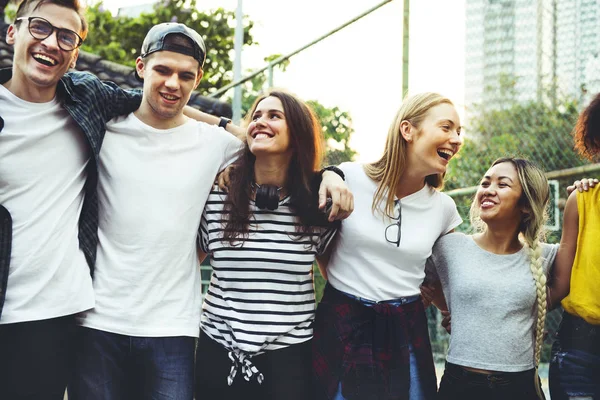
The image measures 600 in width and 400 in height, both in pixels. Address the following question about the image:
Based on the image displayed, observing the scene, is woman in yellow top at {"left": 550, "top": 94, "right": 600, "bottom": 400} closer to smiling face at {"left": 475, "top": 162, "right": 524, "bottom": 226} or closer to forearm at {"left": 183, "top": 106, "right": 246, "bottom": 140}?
smiling face at {"left": 475, "top": 162, "right": 524, "bottom": 226}

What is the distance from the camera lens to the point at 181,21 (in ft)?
56.3

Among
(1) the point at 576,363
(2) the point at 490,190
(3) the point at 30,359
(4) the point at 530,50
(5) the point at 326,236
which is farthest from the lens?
(4) the point at 530,50

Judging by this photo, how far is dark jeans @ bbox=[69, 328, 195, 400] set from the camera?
2.83m

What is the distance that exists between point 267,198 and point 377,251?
0.52 meters

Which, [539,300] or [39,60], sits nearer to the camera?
[39,60]

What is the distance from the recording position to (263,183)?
3.15 m

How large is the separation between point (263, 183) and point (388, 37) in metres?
2.04

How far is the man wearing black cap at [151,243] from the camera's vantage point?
2.84 m

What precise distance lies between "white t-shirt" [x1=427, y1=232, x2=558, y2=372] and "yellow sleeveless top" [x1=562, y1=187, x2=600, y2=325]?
17 cm

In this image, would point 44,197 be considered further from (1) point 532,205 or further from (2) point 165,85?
(1) point 532,205

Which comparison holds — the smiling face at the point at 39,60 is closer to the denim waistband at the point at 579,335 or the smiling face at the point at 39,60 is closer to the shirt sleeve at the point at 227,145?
the shirt sleeve at the point at 227,145

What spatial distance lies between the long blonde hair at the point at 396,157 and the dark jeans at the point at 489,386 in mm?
751

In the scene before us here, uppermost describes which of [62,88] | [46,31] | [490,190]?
[46,31]

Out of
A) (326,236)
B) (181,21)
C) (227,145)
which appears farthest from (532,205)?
(181,21)
